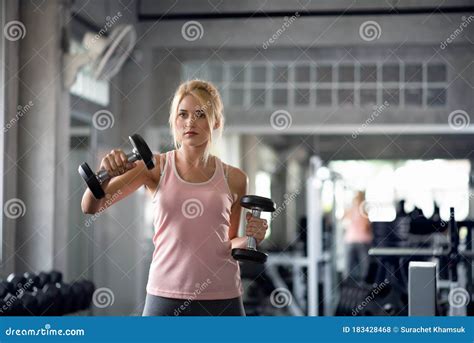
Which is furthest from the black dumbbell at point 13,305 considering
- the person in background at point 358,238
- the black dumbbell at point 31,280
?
the person in background at point 358,238

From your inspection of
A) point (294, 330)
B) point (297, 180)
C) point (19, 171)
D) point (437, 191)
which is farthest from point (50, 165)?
point (297, 180)

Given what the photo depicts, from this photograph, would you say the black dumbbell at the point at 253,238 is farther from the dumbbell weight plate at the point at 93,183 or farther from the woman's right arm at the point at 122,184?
the dumbbell weight plate at the point at 93,183

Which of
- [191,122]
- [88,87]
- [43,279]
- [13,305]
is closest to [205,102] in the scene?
[191,122]

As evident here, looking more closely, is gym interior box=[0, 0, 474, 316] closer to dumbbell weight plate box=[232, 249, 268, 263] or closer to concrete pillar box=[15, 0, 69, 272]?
concrete pillar box=[15, 0, 69, 272]

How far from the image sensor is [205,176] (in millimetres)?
1709

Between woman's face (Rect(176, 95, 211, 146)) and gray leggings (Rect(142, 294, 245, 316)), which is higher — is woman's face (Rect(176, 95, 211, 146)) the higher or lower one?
the higher one

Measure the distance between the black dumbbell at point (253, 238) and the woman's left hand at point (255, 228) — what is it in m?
0.01

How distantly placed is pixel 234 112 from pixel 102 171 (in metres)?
4.06

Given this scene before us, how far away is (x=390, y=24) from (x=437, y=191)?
3.82m

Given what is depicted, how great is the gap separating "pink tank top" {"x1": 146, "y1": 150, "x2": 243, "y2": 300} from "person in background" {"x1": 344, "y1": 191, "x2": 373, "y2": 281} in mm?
4557

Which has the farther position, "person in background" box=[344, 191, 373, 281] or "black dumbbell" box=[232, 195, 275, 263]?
"person in background" box=[344, 191, 373, 281]

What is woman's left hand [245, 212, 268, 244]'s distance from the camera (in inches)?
69.4

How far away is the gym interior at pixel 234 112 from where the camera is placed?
3.88 metres

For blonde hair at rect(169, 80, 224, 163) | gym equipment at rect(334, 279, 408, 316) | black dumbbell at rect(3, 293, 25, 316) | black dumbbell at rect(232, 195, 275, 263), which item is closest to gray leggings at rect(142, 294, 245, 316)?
black dumbbell at rect(232, 195, 275, 263)
